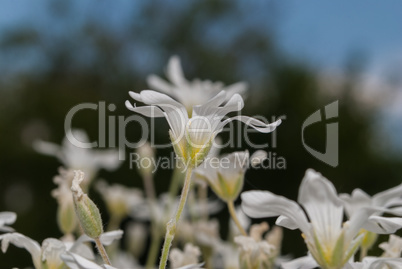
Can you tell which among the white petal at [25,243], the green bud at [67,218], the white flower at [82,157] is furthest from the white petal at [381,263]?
the white flower at [82,157]

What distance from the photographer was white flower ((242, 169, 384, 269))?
594 mm

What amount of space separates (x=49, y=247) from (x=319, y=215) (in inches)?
12.6

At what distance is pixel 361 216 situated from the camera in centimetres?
60

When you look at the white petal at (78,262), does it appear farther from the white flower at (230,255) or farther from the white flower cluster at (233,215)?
the white flower at (230,255)

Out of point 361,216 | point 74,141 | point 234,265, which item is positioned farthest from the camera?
point 74,141

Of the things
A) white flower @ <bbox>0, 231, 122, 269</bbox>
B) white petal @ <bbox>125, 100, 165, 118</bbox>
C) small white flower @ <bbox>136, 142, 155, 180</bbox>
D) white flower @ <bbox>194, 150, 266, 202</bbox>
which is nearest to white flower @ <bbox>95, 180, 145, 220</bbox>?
small white flower @ <bbox>136, 142, 155, 180</bbox>

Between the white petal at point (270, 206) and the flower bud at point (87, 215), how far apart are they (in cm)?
18

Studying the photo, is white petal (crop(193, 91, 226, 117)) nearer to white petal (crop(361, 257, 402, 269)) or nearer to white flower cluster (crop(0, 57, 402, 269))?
white flower cluster (crop(0, 57, 402, 269))

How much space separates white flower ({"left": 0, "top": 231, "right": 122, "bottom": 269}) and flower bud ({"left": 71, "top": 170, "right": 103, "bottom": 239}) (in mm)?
33

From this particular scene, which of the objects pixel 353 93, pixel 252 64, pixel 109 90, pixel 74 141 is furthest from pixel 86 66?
pixel 74 141

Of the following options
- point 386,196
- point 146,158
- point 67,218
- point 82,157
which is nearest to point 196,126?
point 386,196

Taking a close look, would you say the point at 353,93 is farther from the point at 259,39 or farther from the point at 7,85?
the point at 7,85

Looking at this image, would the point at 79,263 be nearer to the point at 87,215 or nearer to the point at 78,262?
the point at 78,262

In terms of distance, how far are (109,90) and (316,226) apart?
967 centimetres
